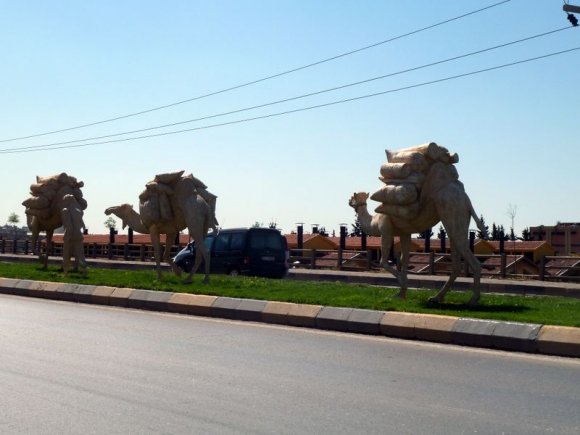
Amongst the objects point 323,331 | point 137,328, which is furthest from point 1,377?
point 323,331

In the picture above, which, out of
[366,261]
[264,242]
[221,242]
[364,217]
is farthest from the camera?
[366,261]

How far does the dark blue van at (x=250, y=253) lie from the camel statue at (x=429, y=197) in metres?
12.3

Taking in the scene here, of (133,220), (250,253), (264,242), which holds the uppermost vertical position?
(133,220)

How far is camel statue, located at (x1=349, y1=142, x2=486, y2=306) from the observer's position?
558 inches

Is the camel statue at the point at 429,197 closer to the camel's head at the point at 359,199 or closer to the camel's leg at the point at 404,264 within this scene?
the camel's leg at the point at 404,264

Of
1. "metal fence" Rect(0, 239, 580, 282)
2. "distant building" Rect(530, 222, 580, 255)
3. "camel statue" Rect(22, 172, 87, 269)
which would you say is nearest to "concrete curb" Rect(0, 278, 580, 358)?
"camel statue" Rect(22, 172, 87, 269)

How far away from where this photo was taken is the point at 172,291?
1758 centimetres

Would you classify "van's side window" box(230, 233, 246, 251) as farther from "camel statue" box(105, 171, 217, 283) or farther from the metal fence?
"camel statue" box(105, 171, 217, 283)

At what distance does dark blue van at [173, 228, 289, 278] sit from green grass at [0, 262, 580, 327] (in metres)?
5.13

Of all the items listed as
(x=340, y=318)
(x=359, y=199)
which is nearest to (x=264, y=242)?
(x=359, y=199)

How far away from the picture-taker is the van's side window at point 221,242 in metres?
27.5

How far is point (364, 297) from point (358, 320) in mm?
2521

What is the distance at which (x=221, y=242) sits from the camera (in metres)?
27.7

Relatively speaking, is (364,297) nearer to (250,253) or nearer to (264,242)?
Result: (250,253)
